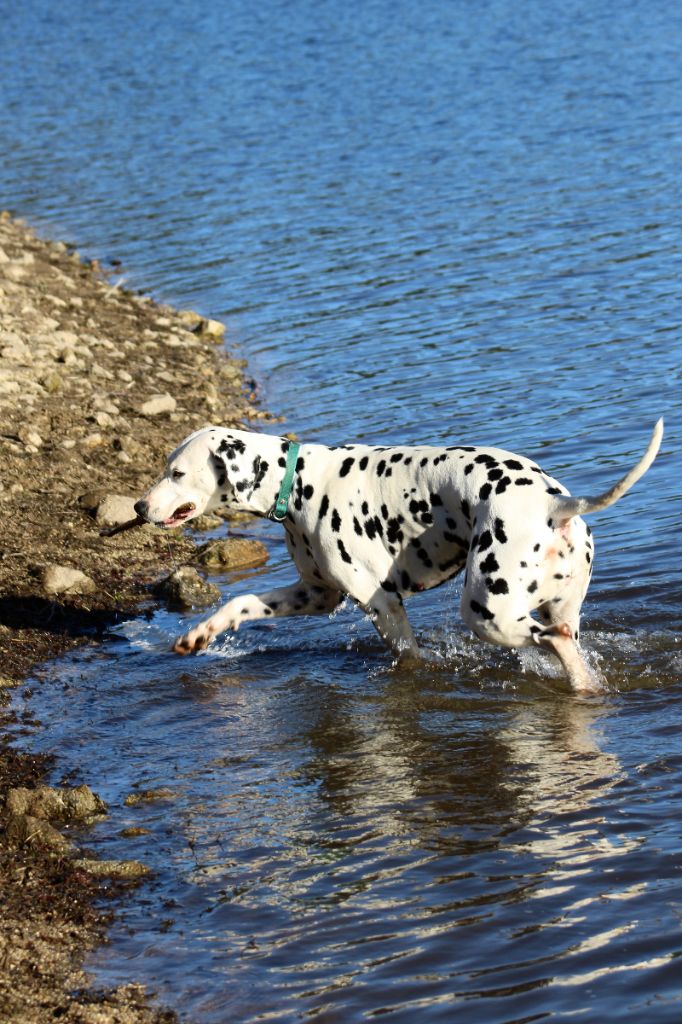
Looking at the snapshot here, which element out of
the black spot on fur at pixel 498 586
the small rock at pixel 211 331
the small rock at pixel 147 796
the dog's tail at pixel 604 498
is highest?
the small rock at pixel 211 331

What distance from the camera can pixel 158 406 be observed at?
44.1 ft

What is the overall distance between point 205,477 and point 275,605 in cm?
89

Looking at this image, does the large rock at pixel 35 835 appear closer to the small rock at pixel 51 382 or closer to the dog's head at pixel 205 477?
the dog's head at pixel 205 477

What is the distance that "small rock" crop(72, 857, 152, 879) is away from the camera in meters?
6.24

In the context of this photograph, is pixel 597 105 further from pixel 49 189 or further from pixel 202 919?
pixel 202 919

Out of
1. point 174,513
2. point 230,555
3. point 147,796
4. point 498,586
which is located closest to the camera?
point 147,796

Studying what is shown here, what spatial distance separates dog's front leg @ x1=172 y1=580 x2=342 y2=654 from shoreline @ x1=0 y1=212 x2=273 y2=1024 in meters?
1.22

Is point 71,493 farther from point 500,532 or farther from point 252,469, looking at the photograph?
point 500,532

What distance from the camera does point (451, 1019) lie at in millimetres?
5062

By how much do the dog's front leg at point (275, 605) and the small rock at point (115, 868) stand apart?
255 centimetres

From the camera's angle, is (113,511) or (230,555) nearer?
(230,555)

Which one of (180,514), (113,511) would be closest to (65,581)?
(113,511)

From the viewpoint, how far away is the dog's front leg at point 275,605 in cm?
869

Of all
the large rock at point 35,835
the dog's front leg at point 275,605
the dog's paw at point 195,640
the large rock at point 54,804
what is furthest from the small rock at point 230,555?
the large rock at point 35,835
